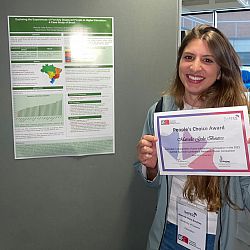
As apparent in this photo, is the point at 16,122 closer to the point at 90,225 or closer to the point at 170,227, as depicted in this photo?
the point at 90,225

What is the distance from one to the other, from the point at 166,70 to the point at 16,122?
893mm

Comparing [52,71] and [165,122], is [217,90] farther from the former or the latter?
[52,71]

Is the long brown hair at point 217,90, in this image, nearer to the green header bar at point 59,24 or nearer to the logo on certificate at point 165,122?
the logo on certificate at point 165,122

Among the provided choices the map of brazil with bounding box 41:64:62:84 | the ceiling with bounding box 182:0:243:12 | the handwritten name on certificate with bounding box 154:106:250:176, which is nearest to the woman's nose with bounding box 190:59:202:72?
the handwritten name on certificate with bounding box 154:106:250:176

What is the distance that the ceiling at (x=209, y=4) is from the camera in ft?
24.5

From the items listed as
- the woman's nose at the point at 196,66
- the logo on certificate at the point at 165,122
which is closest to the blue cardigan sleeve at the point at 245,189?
the logo on certificate at the point at 165,122

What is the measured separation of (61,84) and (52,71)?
82mm

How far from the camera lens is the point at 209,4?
7.73 m

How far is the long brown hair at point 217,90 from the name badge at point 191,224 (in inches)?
1.7

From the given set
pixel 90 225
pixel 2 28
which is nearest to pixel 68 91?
pixel 2 28

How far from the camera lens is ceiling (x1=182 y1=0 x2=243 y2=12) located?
747cm

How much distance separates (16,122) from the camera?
5.64 ft

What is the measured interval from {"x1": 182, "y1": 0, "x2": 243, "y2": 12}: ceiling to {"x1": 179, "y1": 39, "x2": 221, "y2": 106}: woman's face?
21.9ft

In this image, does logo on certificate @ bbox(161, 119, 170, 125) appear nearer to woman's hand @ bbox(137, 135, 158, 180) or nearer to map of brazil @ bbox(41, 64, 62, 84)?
woman's hand @ bbox(137, 135, 158, 180)
